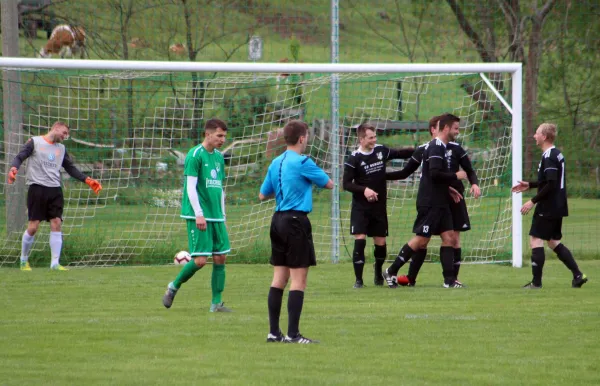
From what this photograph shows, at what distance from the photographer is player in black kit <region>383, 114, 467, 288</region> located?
392 inches

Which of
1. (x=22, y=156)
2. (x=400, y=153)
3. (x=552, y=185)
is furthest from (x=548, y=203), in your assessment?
(x=22, y=156)

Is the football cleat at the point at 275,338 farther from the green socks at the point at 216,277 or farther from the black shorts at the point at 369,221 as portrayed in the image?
the black shorts at the point at 369,221

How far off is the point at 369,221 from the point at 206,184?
2.63 m

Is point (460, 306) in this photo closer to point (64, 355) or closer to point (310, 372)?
point (310, 372)

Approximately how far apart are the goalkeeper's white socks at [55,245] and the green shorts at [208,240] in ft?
14.3

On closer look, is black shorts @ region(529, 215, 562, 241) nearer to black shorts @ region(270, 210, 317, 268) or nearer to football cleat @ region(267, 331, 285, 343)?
black shorts @ region(270, 210, 317, 268)

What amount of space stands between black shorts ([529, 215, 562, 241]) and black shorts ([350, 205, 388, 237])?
165 cm

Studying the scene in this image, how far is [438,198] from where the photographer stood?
10.1m

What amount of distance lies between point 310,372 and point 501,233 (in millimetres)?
8387

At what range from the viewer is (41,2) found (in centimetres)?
1534

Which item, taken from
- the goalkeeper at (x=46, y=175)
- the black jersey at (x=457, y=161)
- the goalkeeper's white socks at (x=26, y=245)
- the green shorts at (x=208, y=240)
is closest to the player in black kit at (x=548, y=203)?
the black jersey at (x=457, y=161)

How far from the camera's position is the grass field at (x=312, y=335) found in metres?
5.81

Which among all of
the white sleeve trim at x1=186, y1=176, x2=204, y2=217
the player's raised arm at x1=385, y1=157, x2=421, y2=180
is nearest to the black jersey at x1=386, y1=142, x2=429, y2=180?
the player's raised arm at x1=385, y1=157, x2=421, y2=180

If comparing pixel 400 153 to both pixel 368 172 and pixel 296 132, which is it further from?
pixel 296 132
